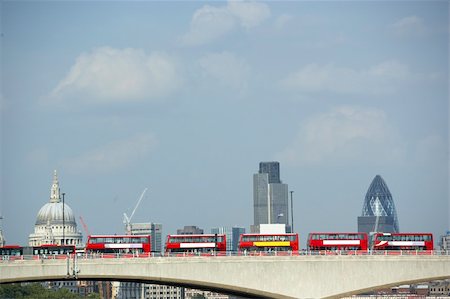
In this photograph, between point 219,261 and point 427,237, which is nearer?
point 219,261

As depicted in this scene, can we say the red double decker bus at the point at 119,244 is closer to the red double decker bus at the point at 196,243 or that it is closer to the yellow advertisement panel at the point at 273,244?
the red double decker bus at the point at 196,243

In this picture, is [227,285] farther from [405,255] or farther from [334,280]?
[405,255]

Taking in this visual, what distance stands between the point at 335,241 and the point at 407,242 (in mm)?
10002

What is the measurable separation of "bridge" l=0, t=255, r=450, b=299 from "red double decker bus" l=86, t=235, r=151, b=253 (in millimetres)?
19742

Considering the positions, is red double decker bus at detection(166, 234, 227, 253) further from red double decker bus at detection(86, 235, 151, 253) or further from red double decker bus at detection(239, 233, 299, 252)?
red double decker bus at detection(86, 235, 151, 253)

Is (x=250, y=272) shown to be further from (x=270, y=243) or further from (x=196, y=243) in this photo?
(x=196, y=243)

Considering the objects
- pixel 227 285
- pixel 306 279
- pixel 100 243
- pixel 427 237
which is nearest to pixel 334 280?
pixel 306 279

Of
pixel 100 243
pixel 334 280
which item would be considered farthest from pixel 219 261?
pixel 100 243

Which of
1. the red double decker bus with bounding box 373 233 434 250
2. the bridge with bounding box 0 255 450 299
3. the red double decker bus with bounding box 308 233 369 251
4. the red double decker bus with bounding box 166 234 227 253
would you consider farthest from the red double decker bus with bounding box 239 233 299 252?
the bridge with bounding box 0 255 450 299

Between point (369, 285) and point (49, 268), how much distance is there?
129ft

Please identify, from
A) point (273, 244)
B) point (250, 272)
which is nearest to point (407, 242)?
point (273, 244)

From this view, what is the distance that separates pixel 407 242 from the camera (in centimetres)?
17012

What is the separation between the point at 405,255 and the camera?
15300 cm

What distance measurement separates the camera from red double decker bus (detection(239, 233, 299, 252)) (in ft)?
555
